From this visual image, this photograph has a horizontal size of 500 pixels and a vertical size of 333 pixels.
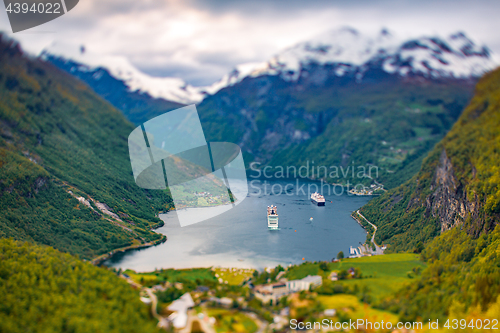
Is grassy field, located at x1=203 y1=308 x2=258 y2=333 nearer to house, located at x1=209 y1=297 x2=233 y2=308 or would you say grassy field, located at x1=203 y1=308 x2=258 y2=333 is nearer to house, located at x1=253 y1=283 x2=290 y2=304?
house, located at x1=209 y1=297 x2=233 y2=308

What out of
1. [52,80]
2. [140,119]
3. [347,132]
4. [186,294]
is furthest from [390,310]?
[140,119]

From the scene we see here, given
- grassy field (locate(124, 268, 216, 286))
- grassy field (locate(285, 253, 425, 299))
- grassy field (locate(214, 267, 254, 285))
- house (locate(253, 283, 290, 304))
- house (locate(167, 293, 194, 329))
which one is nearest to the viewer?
house (locate(167, 293, 194, 329))

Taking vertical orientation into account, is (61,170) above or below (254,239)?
above

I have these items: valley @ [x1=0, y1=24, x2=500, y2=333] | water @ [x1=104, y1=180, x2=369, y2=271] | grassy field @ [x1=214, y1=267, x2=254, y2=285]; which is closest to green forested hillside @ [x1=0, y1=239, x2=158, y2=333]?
valley @ [x1=0, y1=24, x2=500, y2=333]

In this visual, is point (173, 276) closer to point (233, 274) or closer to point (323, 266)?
point (233, 274)

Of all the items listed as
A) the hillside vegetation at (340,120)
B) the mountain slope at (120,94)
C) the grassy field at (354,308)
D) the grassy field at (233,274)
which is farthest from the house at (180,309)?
the mountain slope at (120,94)

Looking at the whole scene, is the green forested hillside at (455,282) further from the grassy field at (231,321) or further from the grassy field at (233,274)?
the grassy field at (233,274)

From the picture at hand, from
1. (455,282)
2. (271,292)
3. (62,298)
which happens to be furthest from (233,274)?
(455,282)
